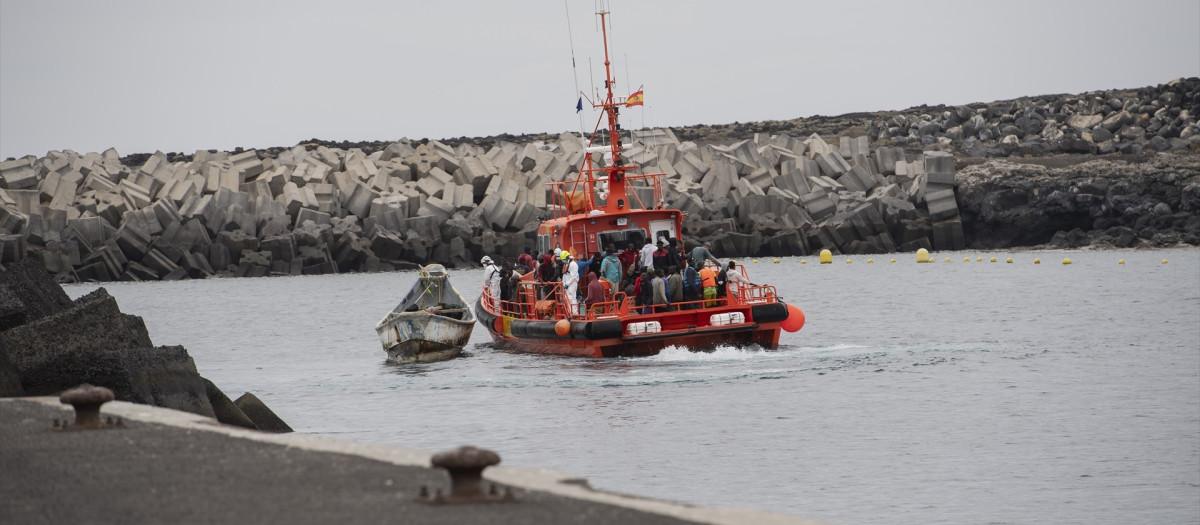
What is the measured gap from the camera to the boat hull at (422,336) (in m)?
25.4

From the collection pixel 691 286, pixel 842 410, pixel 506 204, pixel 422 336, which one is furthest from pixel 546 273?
pixel 506 204

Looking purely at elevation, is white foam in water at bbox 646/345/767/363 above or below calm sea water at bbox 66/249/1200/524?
above

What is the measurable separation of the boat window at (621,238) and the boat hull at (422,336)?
313 cm

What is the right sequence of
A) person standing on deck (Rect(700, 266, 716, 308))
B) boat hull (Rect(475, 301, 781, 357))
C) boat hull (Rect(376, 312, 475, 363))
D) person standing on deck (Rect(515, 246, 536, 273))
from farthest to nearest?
person standing on deck (Rect(515, 246, 536, 273)) → boat hull (Rect(376, 312, 475, 363)) → person standing on deck (Rect(700, 266, 716, 308)) → boat hull (Rect(475, 301, 781, 357))

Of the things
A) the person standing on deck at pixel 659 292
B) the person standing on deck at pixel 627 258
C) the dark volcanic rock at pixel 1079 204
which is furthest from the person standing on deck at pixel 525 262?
the dark volcanic rock at pixel 1079 204

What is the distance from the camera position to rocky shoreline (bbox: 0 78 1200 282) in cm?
5719

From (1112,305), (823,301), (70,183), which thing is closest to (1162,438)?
(1112,305)

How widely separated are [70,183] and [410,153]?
16486 mm

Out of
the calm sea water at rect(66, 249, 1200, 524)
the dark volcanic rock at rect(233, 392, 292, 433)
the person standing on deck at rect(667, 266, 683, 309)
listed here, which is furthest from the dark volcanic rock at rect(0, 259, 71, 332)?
the person standing on deck at rect(667, 266, 683, 309)

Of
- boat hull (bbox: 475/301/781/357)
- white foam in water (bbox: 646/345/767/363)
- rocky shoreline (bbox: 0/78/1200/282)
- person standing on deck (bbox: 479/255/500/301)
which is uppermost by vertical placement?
rocky shoreline (bbox: 0/78/1200/282)

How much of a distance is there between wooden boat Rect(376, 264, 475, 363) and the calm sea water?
471 millimetres

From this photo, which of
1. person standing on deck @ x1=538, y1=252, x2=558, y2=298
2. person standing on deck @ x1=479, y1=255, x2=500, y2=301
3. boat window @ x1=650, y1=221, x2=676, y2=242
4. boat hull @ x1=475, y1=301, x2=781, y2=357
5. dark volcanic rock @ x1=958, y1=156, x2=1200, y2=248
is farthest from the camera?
A: dark volcanic rock @ x1=958, y1=156, x2=1200, y2=248

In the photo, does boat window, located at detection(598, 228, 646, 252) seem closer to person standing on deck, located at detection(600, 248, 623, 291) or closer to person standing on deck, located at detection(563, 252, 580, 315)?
person standing on deck, located at detection(600, 248, 623, 291)

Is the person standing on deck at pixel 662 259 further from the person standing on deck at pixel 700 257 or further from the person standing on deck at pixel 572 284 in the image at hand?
the person standing on deck at pixel 572 284
